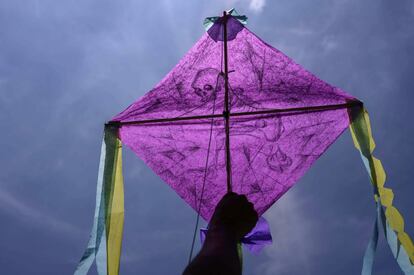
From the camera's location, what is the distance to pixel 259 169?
4.09 m

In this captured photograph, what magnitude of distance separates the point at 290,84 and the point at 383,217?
160 cm

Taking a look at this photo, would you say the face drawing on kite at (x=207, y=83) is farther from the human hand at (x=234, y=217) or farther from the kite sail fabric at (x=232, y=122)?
the human hand at (x=234, y=217)

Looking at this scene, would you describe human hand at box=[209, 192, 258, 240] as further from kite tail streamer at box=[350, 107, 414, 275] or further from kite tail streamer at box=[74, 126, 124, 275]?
kite tail streamer at box=[74, 126, 124, 275]

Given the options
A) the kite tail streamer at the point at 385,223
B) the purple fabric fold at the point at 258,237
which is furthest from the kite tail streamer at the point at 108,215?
the kite tail streamer at the point at 385,223

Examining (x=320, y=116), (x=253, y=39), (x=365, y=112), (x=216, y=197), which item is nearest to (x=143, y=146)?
(x=216, y=197)

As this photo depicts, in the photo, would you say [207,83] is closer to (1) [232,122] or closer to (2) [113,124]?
(1) [232,122]

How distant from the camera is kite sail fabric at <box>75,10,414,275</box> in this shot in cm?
384

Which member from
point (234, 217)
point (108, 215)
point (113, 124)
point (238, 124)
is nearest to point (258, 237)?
point (238, 124)

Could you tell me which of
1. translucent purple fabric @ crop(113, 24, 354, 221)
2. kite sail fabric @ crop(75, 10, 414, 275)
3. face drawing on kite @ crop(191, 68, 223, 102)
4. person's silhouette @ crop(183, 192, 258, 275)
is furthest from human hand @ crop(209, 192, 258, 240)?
face drawing on kite @ crop(191, 68, 223, 102)

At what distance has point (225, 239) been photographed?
162 cm

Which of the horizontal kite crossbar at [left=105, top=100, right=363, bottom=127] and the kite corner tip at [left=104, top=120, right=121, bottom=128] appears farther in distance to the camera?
the kite corner tip at [left=104, top=120, right=121, bottom=128]

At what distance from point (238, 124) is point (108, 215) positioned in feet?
5.57

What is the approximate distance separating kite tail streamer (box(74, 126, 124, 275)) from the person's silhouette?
6.30ft

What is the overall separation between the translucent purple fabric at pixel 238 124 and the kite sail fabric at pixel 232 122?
0.01 meters
